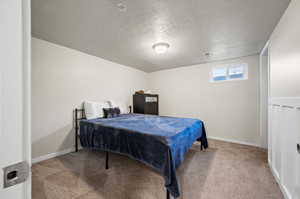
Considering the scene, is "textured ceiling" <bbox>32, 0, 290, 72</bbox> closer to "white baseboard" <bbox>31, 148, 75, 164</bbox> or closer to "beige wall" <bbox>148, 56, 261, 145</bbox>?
"beige wall" <bbox>148, 56, 261, 145</bbox>

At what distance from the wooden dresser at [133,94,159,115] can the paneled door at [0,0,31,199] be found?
3769 mm

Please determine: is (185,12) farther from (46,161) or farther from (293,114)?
(46,161)

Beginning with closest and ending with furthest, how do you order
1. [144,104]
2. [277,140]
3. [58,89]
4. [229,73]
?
[277,140], [58,89], [229,73], [144,104]

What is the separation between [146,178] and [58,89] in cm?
256

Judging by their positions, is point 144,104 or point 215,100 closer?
point 215,100

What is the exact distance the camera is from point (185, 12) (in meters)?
1.72

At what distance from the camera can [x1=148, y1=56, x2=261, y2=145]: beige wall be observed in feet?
10.8

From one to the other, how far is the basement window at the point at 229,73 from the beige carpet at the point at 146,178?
2.06 meters

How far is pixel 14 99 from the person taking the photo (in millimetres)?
412

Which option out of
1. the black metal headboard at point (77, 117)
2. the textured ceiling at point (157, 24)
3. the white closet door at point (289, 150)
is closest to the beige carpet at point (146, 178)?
the white closet door at point (289, 150)

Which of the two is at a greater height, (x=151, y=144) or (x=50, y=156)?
(x=151, y=144)

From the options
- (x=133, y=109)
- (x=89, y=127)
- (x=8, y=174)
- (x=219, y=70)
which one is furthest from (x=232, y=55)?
(x=8, y=174)

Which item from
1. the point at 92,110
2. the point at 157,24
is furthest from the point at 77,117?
the point at 157,24

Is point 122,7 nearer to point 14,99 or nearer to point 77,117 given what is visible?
point 14,99
